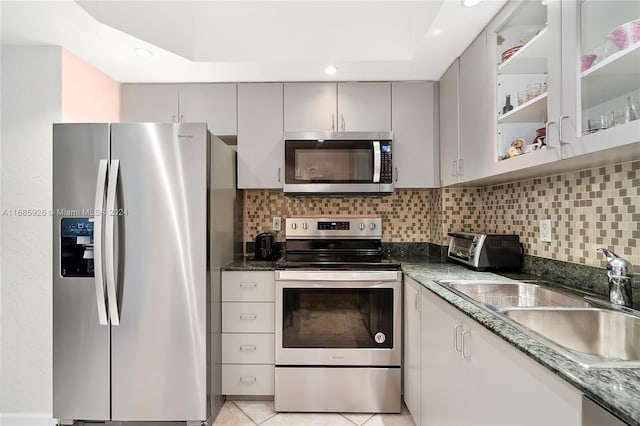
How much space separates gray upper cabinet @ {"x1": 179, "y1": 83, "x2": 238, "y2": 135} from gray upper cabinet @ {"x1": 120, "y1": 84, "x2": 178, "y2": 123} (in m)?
0.07

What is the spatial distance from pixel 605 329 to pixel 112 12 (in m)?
2.60

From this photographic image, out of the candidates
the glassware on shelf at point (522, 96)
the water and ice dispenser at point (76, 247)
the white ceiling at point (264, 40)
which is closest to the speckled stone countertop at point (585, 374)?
the glassware on shelf at point (522, 96)

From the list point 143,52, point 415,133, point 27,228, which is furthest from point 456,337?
point 27,228

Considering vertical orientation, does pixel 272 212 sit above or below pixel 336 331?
above

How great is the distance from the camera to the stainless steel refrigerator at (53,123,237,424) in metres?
1.71

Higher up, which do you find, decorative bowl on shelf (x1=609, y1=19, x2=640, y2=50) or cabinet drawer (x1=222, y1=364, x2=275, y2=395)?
decorative bowl on shelf (x1=609, y1=19, x2=640, y2=50)

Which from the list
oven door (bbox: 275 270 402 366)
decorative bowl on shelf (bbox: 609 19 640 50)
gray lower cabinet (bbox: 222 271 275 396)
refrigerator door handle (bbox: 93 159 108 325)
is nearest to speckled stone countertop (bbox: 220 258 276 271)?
gray lower cabinet (bbox: 222 271 275 396)

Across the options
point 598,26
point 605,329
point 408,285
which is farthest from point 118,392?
point 598,26

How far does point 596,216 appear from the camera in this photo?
1.32 meters

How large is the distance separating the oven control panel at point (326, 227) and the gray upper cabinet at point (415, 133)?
0.41 meters

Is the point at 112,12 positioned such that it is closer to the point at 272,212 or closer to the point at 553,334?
the point at 272,212

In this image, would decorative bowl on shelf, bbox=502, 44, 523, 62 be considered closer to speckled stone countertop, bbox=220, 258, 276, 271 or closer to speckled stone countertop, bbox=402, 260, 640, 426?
speckled stone countertop, bbox=402, 260, 640, 426

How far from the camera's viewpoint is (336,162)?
2.16 meters

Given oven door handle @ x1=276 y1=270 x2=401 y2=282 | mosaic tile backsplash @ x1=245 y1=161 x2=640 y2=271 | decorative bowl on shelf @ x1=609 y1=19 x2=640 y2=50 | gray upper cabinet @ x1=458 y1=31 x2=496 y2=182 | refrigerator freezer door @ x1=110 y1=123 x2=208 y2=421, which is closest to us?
decorative bowl on shelf @ x1=609 y1=19 x2=640 y2=50
